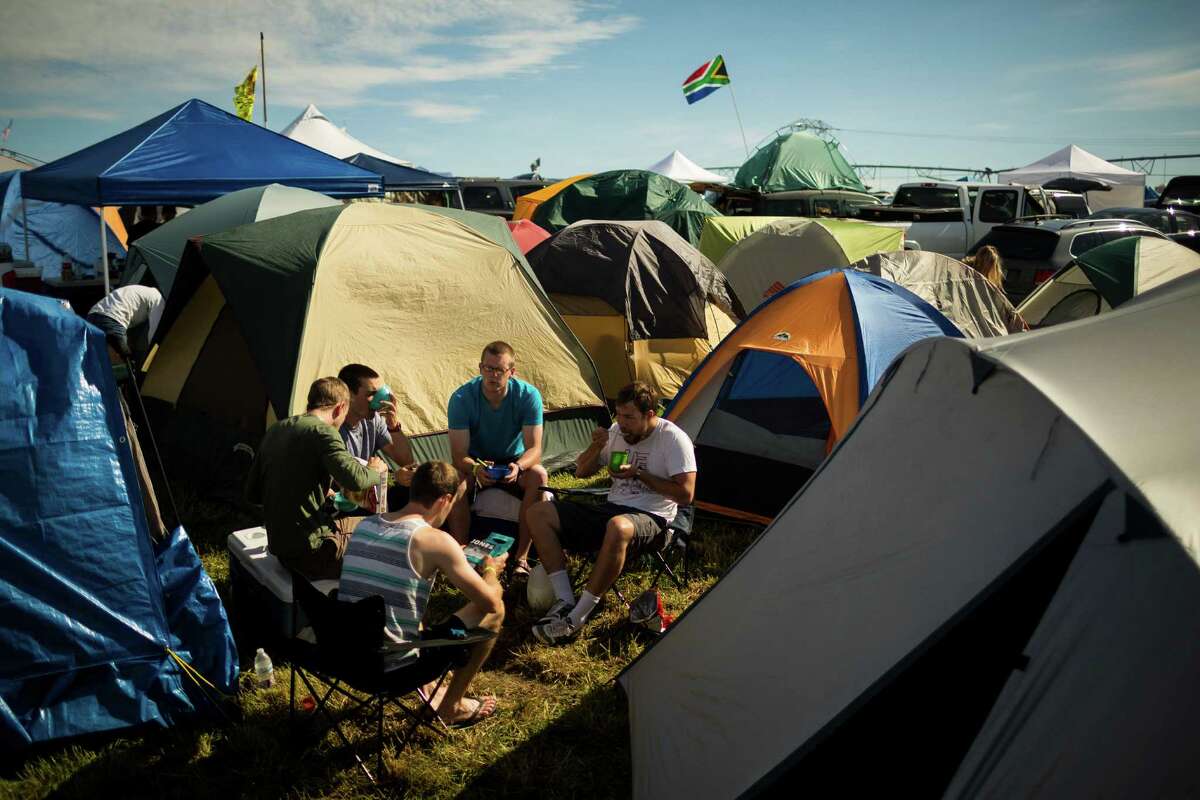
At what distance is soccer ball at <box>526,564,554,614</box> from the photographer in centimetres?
441

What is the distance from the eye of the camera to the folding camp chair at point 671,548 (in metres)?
4.45

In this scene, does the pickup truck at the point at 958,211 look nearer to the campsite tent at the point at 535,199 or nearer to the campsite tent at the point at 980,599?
the campsite tent at the point at 535,199

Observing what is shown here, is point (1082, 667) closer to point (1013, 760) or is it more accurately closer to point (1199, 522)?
point (1013, 760)

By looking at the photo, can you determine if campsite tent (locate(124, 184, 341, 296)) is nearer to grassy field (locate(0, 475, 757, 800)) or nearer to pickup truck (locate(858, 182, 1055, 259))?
grassy field (locate(0, 475, 757, 800))

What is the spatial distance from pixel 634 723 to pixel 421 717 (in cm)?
85

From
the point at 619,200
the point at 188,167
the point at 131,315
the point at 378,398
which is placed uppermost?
the point at 188,167

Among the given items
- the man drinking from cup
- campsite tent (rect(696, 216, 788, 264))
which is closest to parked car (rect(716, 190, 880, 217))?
campsite tent (rect(696, 216, 788, 264))

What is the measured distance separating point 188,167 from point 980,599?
9407mm

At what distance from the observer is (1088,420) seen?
6.67 ft

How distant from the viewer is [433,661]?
3.16 metres

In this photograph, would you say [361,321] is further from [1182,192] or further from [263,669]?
[1182,192]

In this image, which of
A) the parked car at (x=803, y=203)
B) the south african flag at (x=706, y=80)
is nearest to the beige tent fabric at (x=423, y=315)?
the parked car at (x=803, y=203)

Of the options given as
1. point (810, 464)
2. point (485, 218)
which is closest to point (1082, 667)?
point (810, 464)

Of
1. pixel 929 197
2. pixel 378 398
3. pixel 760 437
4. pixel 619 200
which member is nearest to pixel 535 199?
pixel 619 200
